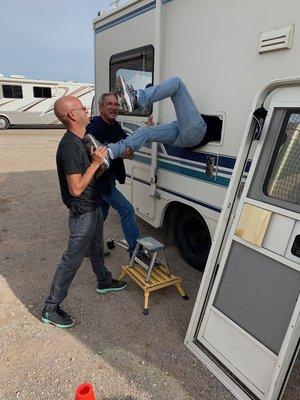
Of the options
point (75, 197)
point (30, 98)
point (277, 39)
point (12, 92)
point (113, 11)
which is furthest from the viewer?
point (30, 98)

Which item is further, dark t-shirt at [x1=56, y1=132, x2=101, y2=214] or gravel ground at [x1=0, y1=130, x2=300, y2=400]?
dark t-shirt at [x1=56, y1=132, x2=101, y2=214]

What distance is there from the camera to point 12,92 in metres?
17.6

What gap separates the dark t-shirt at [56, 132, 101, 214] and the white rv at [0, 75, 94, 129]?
1616 cm

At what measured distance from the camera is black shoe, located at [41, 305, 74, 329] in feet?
9.42

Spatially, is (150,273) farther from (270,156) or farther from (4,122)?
(4,122)

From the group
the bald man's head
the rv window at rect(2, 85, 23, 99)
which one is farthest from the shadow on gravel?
the rv window at rect(2, 85, 23, 99)

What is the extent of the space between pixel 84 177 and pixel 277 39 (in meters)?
1.67

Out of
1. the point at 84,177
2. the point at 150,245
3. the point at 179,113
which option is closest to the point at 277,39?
the point at 179,113

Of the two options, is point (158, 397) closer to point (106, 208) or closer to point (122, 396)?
point (122, 396)

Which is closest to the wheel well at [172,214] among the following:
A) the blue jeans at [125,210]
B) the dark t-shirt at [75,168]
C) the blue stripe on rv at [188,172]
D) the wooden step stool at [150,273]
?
the blue stripe on rv at [188,172]

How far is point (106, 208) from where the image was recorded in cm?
400

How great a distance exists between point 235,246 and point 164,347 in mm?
994

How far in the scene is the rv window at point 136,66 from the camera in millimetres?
3862

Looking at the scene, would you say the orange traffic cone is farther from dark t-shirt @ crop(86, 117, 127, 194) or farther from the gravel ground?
dark t-shirt @ crop(86, 117, 127, 194)
